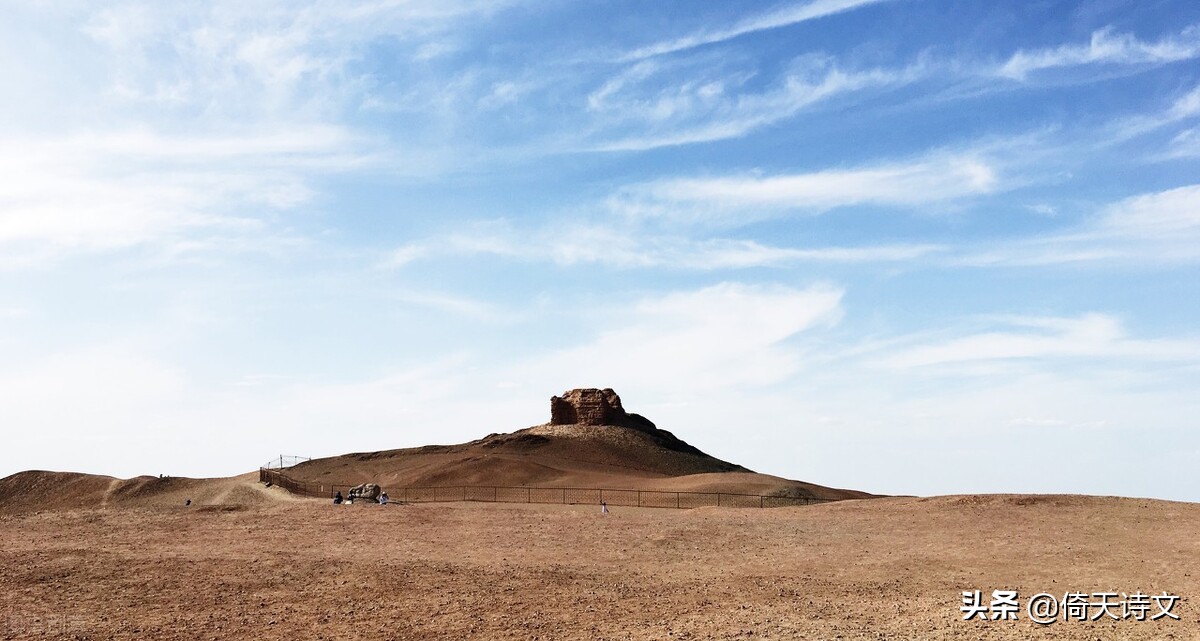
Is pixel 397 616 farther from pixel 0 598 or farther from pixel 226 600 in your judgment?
pixel 0 598

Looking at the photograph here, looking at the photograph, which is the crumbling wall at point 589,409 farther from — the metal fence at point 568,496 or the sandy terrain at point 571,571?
the sandy terrain at point 571,571

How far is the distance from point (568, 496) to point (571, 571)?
3968 cm

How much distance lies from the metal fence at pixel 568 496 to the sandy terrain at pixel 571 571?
18.5 m

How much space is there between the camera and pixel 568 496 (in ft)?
232

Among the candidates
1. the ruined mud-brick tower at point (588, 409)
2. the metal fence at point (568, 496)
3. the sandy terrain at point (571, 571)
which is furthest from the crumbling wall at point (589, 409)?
the sandy terrain at point (571, 571)

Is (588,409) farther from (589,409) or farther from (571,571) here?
(571,571)

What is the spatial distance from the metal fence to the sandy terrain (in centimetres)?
1854

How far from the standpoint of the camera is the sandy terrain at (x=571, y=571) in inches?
938

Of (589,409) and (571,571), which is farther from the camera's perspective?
(589,409)

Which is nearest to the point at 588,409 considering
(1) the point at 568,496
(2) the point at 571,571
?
(1) the point at 568,496

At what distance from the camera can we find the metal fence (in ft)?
219

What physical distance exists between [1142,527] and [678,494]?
3268cm

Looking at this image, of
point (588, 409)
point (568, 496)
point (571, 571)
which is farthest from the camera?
point (588, 409)

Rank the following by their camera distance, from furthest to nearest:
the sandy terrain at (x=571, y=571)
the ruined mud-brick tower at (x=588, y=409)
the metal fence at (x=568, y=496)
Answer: the ruined mud-brick tower at (x=588, y=409) → the metal fence at (x=568, y=496) → the sandy terrain at (x=571, y=571)
